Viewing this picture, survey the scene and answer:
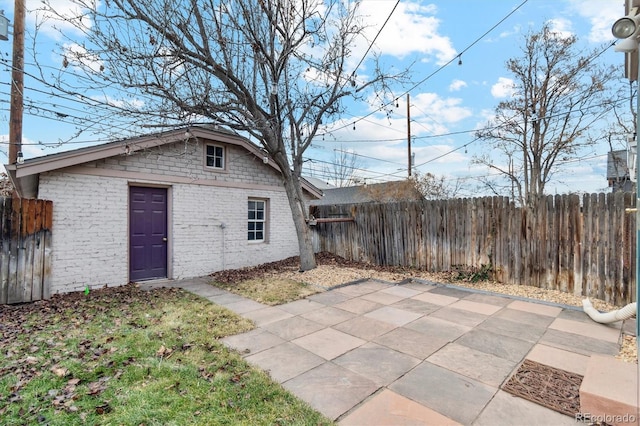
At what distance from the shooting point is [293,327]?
4.20m

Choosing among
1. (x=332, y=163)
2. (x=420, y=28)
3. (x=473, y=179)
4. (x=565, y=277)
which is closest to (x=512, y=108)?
(x=473, y=179)

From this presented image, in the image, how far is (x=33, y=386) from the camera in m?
2.71

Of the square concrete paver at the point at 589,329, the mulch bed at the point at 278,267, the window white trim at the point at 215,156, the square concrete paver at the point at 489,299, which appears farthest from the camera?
the window white trim at the point at 215,156

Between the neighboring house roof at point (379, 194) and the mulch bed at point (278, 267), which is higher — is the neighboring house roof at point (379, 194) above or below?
above

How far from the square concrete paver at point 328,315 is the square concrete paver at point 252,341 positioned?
805mm

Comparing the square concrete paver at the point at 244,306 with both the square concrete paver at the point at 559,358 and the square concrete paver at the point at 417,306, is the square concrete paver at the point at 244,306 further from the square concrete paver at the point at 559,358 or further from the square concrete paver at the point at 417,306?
the square concrete paver at the point at 559,358

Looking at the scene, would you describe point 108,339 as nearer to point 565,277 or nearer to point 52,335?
point 52,335

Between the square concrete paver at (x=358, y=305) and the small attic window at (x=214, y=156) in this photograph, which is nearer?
the square concrete paver at (x=358, y=305)

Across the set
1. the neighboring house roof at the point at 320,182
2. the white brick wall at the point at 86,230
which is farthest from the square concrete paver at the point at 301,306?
the neighboring house roof at the point at 320,182

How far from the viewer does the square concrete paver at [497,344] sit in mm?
3303

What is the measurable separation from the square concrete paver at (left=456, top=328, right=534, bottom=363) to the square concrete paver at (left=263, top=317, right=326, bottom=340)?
72.9 inches

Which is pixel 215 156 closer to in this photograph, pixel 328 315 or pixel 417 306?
pixel 328 315

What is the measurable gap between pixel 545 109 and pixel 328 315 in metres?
14.5

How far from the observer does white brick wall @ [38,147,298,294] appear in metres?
6.03
